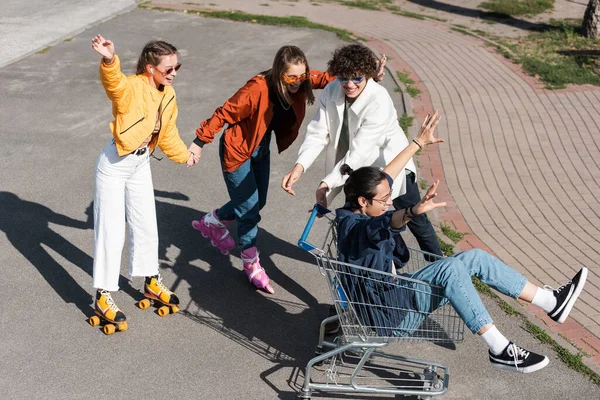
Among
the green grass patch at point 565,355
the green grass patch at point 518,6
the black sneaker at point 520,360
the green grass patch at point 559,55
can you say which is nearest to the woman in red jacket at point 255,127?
the green grass patch at point 565,355

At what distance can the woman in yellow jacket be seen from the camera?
4.98 metres

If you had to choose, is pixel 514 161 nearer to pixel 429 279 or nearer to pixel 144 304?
pixel 429 279

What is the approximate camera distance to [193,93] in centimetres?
1061

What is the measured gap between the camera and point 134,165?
527cm

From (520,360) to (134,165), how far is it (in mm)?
2808

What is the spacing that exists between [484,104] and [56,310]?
6840 mm

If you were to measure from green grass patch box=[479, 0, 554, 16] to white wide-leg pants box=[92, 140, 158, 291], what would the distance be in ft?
40.8

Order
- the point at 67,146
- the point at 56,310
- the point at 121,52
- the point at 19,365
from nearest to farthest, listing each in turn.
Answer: the point at 19,365, the point at 56,310, the point at 67,146, the point at 121,52

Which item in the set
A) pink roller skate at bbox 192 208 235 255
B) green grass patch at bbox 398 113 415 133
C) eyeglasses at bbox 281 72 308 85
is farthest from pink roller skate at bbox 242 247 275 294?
green grass patch at bbox 398 113 415 133

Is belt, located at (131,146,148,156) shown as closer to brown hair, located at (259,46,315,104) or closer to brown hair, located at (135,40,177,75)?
brown hair, located at (135,40,177,75)

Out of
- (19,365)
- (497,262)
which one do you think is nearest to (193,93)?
(19,365)

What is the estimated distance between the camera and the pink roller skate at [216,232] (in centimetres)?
652

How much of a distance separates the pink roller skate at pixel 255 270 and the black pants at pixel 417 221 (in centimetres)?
120

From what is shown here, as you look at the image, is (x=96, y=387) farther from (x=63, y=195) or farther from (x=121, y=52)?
(x=121, y=52)
